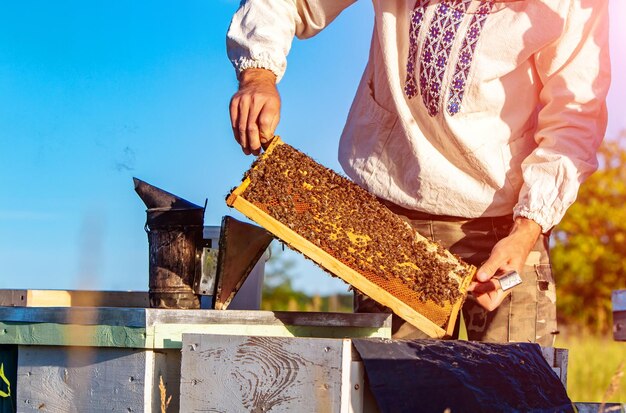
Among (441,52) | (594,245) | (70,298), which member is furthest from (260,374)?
(594,245)

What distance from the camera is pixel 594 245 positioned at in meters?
16.7

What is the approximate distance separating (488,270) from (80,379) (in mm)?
1576

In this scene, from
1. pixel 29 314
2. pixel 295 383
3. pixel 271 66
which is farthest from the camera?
pixel 271 66

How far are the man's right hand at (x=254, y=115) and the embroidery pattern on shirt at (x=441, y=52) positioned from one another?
0.64 metres

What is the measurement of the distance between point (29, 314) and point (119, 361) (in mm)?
Result: 505

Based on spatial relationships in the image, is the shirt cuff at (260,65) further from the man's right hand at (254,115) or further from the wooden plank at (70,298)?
the wooden plank at (70,298)

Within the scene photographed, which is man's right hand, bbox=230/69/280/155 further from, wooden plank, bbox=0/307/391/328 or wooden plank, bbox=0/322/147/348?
wooden plank, bbox=0/322/147/348

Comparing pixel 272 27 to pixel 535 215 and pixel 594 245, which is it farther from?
pixel 594 245

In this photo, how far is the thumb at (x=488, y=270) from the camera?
343cm

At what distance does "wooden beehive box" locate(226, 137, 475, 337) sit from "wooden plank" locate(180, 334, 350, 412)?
2.18ft

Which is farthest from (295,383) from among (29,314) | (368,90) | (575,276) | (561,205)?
(575,276)

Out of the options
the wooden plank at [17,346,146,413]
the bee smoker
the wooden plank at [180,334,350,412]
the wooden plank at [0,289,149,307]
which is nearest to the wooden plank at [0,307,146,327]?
the wooden plank at [17,346,146,413]

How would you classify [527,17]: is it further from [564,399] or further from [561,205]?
[564,399]

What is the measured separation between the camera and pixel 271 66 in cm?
385
